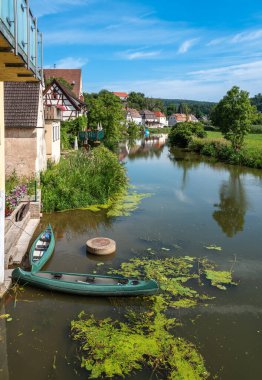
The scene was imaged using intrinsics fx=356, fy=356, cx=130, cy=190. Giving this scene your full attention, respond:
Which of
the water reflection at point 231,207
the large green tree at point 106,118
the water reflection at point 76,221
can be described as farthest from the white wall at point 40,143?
the large green tree at point 106,118

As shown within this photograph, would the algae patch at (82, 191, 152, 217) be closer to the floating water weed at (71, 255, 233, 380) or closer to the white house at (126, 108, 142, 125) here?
the floating water weed at (71, 255, 233, 380)

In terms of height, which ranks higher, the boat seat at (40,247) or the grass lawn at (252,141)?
the grass lawn at (252,141)

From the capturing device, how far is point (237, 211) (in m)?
19.8

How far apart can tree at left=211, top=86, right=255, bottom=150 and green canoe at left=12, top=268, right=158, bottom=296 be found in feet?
111

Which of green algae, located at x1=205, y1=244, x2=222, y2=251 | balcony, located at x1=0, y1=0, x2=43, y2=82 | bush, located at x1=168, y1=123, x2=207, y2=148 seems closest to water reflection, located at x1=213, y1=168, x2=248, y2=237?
green algae, located at x1=205, y1=244, x2=222, y2=251

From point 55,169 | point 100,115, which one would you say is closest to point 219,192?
point 55,169

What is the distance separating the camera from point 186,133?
195 feet

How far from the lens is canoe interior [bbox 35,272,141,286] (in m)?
9.76

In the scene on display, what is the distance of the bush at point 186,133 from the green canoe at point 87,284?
49182 mm

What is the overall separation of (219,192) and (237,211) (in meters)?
5.06

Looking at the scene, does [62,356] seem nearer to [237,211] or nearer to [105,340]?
[105,340]

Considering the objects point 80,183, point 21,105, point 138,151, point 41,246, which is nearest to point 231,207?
point 80,183

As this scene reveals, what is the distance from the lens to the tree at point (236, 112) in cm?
3950

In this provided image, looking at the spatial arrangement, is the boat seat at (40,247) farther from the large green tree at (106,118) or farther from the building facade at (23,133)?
the large green tree at (106,118)
